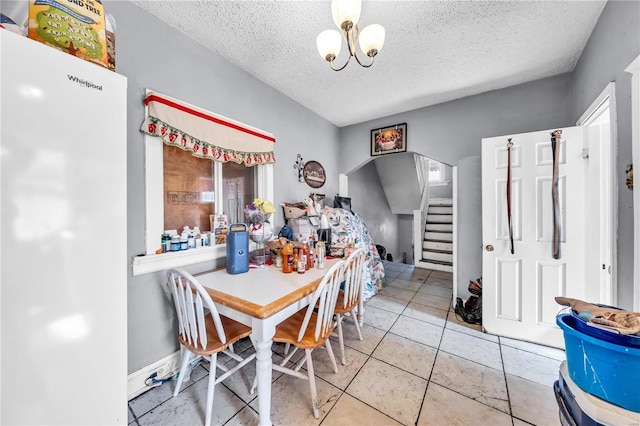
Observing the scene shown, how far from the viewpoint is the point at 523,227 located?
2.10 meters

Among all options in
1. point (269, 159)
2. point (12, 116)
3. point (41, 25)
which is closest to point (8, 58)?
point (12, 116)

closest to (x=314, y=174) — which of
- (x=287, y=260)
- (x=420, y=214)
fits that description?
(x=287, y=260)

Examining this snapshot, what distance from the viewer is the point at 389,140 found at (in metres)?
3.32

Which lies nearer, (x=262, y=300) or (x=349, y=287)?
(x=262, y=300)

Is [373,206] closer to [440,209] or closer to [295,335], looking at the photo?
[440,209]

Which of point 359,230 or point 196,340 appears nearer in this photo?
point 196,340

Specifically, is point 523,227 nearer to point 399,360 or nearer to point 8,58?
point 399,360

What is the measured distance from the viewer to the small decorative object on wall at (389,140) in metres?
3.21

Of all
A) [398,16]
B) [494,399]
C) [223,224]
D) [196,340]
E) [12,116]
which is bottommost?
[494,399]

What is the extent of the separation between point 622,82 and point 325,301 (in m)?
2.22

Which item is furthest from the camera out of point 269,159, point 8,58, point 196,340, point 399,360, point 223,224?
point 269,159

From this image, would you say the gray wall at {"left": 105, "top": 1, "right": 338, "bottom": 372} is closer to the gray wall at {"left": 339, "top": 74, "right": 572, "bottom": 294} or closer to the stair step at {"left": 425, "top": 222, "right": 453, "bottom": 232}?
the gray wall at {"left": 339, "top": 74, "right": 572, "bottom": 294}

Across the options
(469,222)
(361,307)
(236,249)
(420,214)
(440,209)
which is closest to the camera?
(236,249)

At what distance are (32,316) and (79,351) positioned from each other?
211 millimetres
